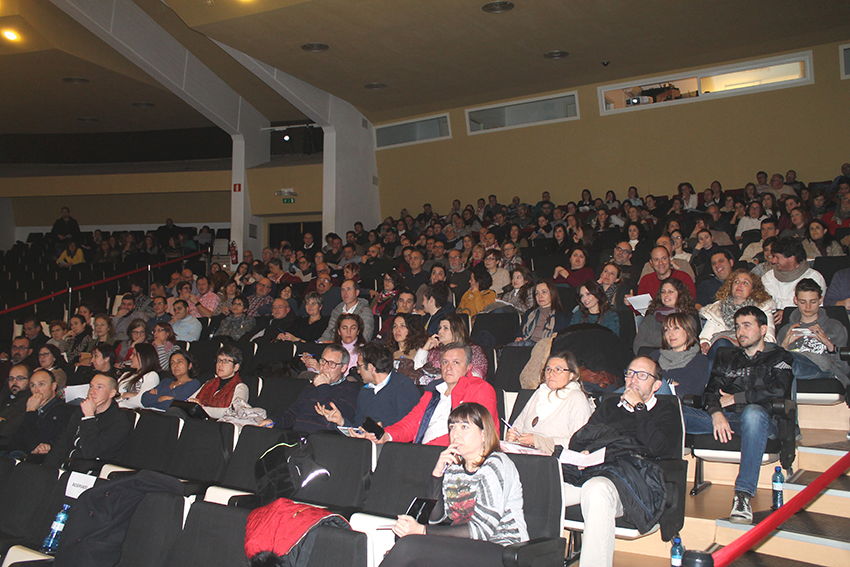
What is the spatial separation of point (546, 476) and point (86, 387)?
11.8 feet

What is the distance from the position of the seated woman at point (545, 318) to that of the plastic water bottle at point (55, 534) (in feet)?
8.83

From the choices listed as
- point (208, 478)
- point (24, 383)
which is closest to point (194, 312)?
point (24, 383)

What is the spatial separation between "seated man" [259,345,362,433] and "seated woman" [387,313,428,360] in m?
0.66

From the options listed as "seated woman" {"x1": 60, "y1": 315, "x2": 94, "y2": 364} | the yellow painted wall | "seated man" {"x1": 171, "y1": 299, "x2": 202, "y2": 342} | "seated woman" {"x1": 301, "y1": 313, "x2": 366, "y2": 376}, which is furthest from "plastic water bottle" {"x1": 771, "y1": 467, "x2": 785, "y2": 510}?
the yellow painted wall

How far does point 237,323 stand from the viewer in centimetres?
584

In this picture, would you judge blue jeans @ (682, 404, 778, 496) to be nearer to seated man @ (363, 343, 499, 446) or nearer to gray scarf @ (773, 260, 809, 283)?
seated man @ (363, 343, 499, 446)

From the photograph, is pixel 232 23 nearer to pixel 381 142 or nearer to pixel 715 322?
pixel 381 142

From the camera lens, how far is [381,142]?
439 inches

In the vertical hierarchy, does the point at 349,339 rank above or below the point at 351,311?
below

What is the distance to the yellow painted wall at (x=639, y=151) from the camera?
8.14m

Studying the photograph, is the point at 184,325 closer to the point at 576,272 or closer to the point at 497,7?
the point at 576,272

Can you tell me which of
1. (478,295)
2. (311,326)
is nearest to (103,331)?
(311,326)

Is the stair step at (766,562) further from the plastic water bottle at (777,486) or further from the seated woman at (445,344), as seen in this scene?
the seated woman at (445,344)

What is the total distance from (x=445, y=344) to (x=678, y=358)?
1.27 metres
